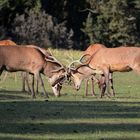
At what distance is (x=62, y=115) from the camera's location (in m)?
16.8

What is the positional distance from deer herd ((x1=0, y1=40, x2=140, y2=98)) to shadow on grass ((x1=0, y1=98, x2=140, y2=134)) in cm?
442

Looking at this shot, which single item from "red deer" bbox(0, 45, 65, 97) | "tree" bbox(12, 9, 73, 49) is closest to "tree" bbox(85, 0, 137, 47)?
"tree" bbox(12, 9, 73, 49)

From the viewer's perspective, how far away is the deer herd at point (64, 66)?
24.8 m

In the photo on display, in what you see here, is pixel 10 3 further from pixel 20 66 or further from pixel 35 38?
pixel 20 66

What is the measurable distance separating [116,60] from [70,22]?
46984mm

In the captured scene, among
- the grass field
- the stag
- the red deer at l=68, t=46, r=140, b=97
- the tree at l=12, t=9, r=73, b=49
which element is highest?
the tree at l=12, t=9, r=73, b=49

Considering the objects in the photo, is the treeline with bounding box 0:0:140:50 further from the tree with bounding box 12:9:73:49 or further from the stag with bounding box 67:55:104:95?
the stag with bounding box 67:55:104:95

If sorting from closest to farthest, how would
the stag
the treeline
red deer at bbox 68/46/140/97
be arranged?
red deer at bbox 68/46/140/97 → the stag → the treeline

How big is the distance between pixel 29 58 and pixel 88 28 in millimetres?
44404

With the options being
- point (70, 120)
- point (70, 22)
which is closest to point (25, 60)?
point (70, 120)

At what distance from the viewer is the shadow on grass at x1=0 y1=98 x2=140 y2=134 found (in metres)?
14.4

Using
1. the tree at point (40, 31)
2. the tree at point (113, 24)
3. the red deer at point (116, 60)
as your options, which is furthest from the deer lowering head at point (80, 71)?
the tree at point (113, 24)

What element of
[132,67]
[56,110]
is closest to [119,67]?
[132,67]

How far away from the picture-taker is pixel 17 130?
13.9m
